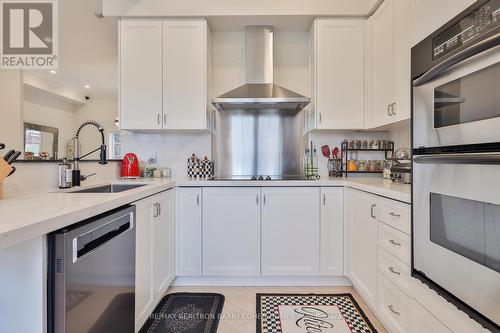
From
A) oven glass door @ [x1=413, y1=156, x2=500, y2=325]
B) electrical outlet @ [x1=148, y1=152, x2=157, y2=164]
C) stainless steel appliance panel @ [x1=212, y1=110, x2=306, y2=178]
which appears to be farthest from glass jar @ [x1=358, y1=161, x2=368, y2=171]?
electrical outlet @ [x1=148, y1=152, x2=157, y2=164]

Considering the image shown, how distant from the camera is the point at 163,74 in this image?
2578 mm

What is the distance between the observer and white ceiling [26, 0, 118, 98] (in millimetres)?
2828

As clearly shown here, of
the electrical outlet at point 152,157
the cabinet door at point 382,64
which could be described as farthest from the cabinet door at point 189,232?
the cabinet door at point 382,64

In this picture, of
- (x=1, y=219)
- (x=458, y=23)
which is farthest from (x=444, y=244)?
(x=1, y=219)

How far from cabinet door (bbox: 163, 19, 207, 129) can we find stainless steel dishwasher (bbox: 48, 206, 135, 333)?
1.32 m

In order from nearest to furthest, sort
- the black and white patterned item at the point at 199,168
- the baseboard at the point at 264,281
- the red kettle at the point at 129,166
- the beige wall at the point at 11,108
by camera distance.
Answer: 1. the beige wall at the point at 11,108
2. the baseboard at the point at 264,281
3. the red kettle at the point at 129,166
4. the black and white patterned item at the point at 199,168

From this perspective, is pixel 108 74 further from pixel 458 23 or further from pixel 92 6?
pixel 458 23

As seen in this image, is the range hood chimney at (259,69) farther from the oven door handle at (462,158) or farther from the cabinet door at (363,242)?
the oven door handle at (462,158)

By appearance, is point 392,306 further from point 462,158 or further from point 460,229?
point 462,158

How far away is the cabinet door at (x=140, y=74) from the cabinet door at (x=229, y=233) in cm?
96

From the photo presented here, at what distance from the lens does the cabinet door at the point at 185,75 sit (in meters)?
2.57

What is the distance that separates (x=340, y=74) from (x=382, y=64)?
39cm

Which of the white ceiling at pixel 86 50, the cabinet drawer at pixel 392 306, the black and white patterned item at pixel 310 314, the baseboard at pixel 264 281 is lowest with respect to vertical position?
the black and white patterned item at pixel 310 314

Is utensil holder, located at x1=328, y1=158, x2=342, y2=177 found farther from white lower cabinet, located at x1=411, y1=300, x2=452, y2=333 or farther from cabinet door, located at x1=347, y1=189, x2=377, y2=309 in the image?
white lower cabinet, located at x1=411, y1=300, x2=452, y2=333
